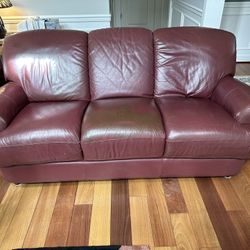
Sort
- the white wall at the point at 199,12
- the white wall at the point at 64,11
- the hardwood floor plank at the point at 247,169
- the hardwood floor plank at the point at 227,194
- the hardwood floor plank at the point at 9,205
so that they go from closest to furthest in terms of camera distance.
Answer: the hardwood floor plank at the point at 9,205 < the hardwood floor plank at the point at 227,194 < the hardwood floor plank at the point at 247,169 < the white wall at the point at 199,12 < the white wall at the point at 64,11

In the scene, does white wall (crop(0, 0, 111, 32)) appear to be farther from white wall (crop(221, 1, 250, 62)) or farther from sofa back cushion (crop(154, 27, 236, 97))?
white wall (crop(221, 1, 250, 62))

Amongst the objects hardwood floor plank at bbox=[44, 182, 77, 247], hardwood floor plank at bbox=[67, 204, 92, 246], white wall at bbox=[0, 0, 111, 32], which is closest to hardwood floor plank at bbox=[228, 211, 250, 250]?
hardwood floor plank at bbox=[67, 204, 92, 246]

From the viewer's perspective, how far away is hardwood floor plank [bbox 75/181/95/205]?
1.54 m

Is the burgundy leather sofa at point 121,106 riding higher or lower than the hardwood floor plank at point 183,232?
higher

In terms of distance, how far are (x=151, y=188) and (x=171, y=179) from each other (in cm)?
18

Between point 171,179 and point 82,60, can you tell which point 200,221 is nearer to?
point 171,179

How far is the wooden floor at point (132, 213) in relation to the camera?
130 centimetres

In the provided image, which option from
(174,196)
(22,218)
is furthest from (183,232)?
(22,218)

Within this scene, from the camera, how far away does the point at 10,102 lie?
1591 millimetres

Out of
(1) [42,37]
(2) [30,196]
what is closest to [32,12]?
(1) [42,37]

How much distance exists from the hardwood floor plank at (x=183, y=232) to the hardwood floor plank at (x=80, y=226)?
20.2 inches

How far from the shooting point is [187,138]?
1.42 metres

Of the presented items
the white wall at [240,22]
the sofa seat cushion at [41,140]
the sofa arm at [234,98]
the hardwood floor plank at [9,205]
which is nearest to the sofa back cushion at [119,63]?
the sofa seat cushion at [41,140]

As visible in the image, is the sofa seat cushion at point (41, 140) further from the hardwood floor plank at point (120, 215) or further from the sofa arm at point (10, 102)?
the hardwood floor plank at point (120, 215)
